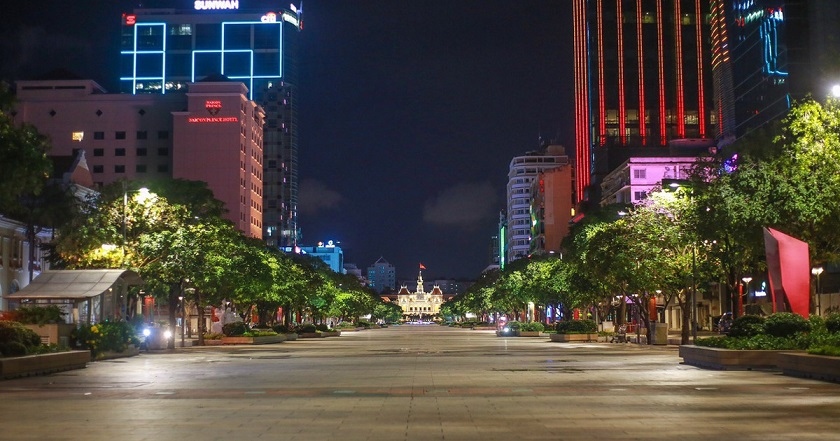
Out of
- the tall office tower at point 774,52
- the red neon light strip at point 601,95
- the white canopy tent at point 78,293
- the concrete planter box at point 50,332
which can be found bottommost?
the concrete planter box at point 50,332

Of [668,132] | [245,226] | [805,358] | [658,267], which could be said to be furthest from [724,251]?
[245,226]

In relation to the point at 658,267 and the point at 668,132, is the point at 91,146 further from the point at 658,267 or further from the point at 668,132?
the point at 658,267

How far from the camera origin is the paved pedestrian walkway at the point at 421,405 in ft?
56.6

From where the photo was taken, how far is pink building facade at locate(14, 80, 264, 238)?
184m

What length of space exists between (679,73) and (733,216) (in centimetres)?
14938

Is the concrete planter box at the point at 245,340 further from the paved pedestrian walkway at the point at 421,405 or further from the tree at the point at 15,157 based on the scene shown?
the tree at the point at 15,157

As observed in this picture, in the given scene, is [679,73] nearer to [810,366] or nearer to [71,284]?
[71,284]

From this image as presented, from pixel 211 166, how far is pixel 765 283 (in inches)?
4481

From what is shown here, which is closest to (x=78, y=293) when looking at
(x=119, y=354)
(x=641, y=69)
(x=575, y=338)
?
Result: (x=119, y=354)

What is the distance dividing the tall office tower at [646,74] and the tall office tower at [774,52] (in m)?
66.9

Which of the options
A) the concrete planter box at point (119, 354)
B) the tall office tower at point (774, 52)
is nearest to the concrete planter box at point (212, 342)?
the concrete planter box at point (119, 354)

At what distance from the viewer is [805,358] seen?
3052 cm

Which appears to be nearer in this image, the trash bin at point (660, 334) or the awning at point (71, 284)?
the awning at point (71, 284)

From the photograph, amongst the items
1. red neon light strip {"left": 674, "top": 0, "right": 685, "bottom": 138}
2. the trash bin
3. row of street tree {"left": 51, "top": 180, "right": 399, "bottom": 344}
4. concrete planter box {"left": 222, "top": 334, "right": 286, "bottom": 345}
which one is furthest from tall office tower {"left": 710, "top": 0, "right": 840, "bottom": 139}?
red neon light strip {"left": 674, "top": 0, "right": 685, "bottom": 138}
